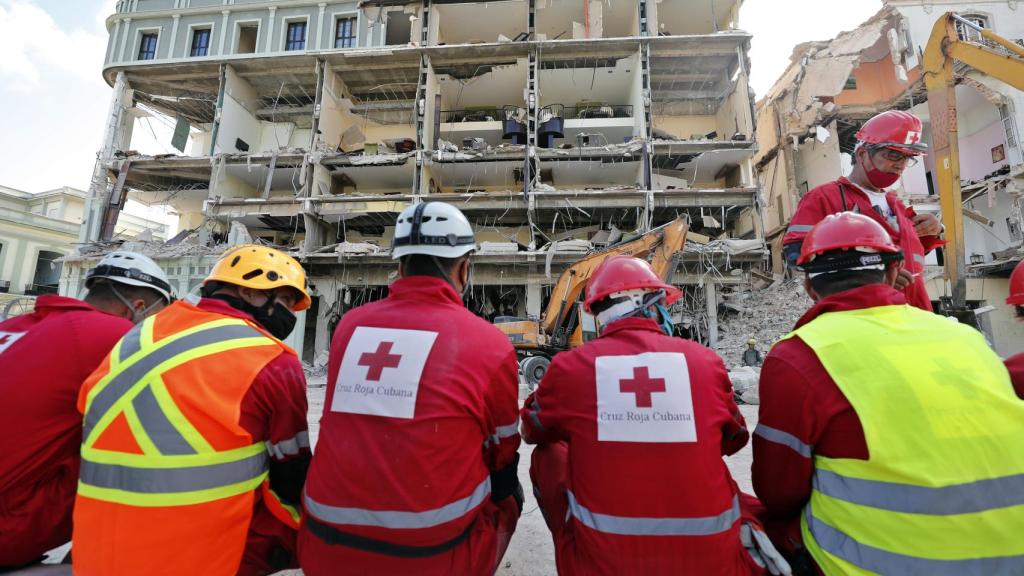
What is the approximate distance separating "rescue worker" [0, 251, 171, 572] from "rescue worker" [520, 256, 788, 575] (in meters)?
1.99

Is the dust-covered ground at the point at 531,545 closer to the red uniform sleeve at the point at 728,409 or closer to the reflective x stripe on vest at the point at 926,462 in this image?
the red uniform sleeve at the point at 728,409

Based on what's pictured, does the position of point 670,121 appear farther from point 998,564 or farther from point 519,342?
point 998,564

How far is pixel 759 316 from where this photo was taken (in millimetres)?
12914

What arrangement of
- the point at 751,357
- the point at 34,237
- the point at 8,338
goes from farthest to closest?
the point at 34,237 → the point at 751,357 → the point at 8,338

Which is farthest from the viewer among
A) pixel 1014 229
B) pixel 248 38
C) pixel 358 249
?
pixel 248 38

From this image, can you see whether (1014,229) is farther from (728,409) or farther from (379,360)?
(379,360)

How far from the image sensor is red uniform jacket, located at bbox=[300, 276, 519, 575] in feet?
4.38

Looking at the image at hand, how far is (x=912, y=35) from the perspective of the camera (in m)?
16.1

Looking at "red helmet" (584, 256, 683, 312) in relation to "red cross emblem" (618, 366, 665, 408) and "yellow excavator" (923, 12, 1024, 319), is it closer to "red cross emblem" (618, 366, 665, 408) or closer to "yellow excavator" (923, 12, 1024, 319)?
"red cross emblem" (618, 366, 665, 408)

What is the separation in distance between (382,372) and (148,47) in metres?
25.6

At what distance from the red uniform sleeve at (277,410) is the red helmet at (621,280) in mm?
1331

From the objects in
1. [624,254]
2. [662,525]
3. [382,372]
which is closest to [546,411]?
[662,525]

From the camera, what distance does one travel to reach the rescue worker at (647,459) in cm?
131

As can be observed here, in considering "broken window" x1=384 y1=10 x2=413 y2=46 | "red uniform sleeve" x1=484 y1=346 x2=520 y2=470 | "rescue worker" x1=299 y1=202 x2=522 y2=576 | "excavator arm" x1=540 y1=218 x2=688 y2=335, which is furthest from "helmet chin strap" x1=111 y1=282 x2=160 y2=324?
"broken window" x1=384 y1=10 x2=413 y2=46
